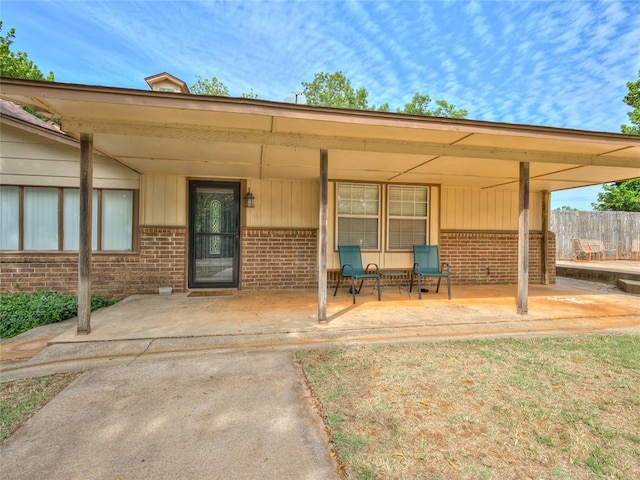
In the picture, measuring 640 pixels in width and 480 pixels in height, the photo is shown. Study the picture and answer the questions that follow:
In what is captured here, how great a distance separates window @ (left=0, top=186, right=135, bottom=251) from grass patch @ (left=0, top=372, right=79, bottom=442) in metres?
3.68

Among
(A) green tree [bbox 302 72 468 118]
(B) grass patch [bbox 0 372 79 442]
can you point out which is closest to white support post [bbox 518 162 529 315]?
(B) grass patch [bbox 0 372 79 442]

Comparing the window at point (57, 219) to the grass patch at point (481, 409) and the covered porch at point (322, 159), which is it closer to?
the covered porch at point (322, 159)

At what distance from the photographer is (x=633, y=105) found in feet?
44.7

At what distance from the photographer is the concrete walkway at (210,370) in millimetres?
1663

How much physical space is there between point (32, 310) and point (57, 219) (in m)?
1.90

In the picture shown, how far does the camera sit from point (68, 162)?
→ 5590mm

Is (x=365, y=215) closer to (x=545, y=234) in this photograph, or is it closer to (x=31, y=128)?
(x=545, y=234)

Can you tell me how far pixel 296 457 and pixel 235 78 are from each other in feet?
82.2

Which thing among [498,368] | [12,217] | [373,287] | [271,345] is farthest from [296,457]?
[12,217]

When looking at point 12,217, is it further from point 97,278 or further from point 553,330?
point 553,330

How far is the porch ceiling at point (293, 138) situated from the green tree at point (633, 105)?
11642 millimetres

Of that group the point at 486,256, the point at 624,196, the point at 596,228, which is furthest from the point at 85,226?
the point at 624,196

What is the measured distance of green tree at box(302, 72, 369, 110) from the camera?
1016 inches

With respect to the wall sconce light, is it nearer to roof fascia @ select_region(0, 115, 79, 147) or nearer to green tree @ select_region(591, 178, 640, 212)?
roof fascia @ select_region(0, 115, 79, 147)
